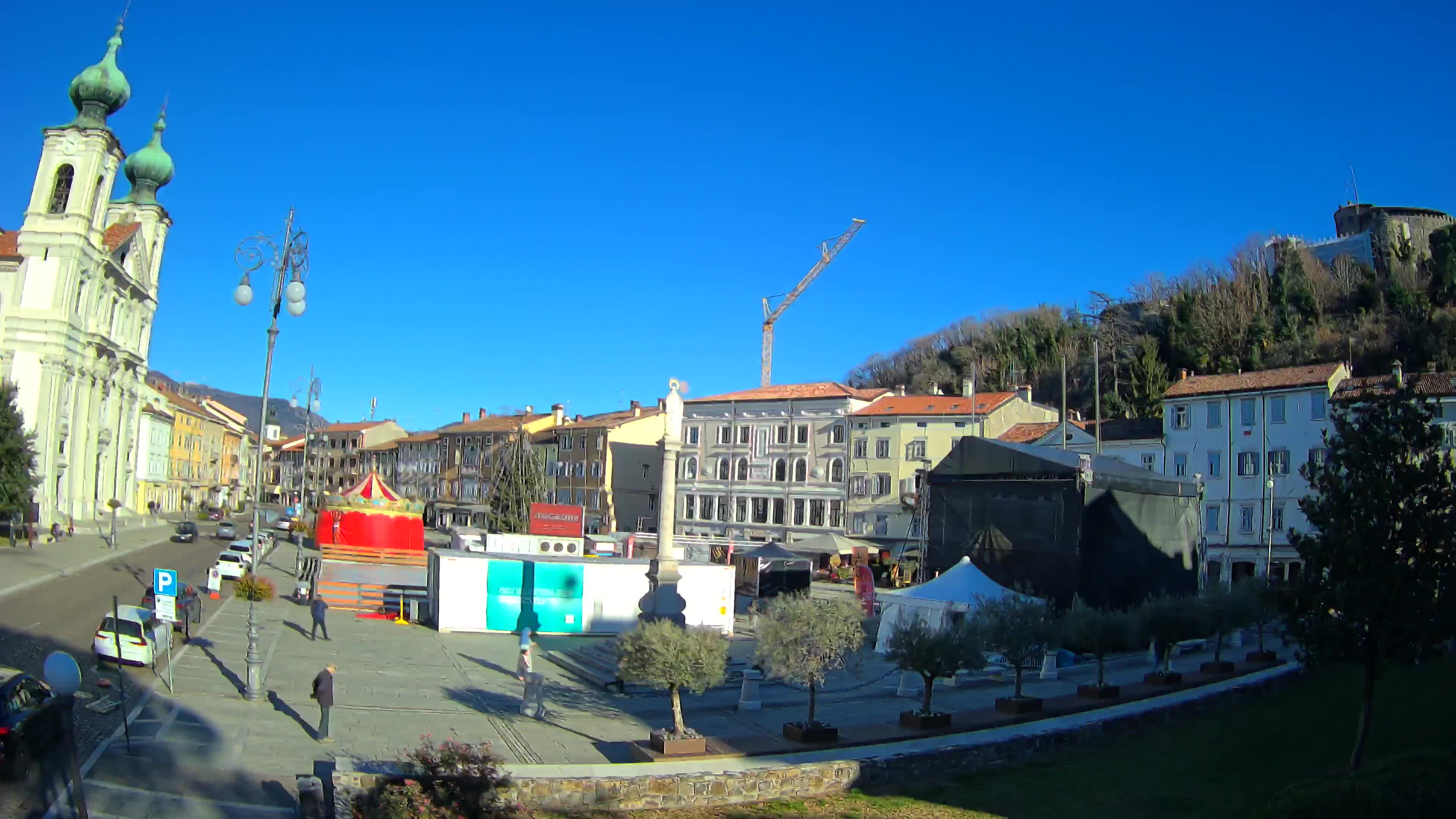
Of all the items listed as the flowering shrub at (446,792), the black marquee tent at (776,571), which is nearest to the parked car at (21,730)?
the flowering shrub at (446,792)

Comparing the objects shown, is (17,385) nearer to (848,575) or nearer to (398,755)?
(848,575)

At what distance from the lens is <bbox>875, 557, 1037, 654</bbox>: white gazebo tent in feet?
90.0

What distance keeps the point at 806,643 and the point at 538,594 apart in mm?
16223

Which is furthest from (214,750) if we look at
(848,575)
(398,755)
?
(848,575)

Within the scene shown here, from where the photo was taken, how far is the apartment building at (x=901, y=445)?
199 ft

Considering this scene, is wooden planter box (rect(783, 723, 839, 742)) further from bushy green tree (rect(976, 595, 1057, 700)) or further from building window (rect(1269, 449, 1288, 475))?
building window (rect(1269, 449, 1288, 475))

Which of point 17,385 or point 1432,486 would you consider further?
point 17,385

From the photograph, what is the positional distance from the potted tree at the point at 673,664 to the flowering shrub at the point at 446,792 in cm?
343

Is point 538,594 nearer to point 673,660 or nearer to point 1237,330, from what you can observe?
point 673,660

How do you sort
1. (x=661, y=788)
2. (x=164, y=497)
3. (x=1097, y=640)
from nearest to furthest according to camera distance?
(x=661, y=788)
(x=1097, y=640)
(x=164, y=497)

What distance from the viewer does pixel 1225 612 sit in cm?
2417

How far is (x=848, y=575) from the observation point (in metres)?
53.0

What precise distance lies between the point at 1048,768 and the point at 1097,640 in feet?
19.4

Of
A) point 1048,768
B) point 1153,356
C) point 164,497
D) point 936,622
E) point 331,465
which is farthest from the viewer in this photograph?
point 331,465
